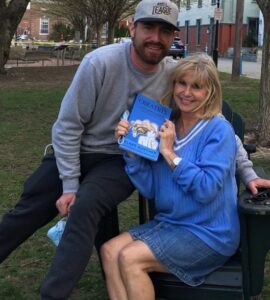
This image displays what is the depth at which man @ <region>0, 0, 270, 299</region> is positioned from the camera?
3.06 m

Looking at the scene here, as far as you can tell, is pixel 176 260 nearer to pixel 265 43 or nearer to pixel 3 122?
pixel 265 43

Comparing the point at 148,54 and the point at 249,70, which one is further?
the point at 249,70

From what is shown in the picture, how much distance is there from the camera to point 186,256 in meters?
2.82

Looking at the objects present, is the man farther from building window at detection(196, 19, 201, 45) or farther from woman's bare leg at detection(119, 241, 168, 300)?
building window at detection(196, 19, 201, 45)

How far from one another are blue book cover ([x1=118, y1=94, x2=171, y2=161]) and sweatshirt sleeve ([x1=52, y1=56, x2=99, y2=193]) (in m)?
0.24

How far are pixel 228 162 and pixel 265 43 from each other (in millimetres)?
5610

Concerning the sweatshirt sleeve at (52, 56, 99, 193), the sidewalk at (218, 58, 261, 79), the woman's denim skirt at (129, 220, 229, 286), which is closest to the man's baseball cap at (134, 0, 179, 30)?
the sweatshirt sleeve at (52, 56, 99, 193)

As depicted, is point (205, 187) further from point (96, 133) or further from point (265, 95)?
point (265, 95)

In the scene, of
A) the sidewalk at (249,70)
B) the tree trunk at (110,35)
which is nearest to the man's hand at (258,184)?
the sidewalk at (249,70)

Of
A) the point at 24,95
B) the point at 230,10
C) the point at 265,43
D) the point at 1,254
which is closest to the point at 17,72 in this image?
the point at 24,95

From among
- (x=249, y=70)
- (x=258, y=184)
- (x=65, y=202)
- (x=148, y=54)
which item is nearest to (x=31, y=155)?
(x=65, y=202)

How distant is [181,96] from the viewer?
2.99m

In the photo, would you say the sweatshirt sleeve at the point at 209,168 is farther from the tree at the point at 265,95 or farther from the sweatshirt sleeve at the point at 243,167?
the tree at the point at 265,95

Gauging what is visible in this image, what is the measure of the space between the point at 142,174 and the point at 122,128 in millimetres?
Result: 248
